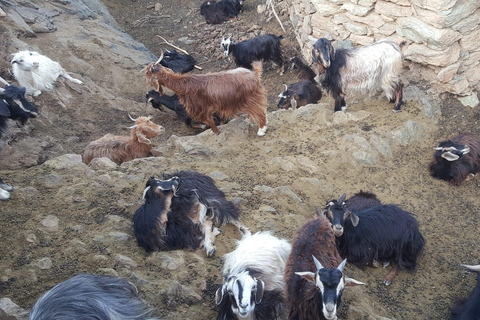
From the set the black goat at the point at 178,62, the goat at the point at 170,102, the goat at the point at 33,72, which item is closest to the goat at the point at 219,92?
the goat at the point at 170,102

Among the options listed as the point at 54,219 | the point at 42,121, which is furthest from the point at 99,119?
the point at 54,219

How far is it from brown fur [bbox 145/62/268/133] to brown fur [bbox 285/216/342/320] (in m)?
2.72

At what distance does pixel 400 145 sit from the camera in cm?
629

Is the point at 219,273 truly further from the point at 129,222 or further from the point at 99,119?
the point at 99,119

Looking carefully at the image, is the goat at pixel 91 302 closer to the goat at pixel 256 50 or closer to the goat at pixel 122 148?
the goat at pixel 122 148

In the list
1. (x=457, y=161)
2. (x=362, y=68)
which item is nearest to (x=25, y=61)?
(x=362, y=68)

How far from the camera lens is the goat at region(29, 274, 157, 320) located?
9.61 feet

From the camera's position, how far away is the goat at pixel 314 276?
10.4 ft

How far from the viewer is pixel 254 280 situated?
3441 mm

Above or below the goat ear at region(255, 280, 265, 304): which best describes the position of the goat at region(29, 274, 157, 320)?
above

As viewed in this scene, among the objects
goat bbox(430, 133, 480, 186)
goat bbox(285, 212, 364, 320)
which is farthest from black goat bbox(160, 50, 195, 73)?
goat bbox(285, 212, 364, 320)

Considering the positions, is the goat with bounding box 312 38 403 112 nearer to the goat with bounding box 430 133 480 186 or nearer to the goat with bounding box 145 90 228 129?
the goat with bounding box 430 133 480 186

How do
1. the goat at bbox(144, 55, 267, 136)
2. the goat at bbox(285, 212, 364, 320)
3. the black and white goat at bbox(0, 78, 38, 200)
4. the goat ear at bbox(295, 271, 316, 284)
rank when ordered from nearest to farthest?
the goat at bbox(285, 212, 364, 320) → the goat ear at bbox(295, 271, 316, 284) → the black and white goat at bbox(0, 78, 38, 200) → the goat at bbox(144, 55, 267, 136)

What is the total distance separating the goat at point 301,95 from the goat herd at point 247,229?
143cm
